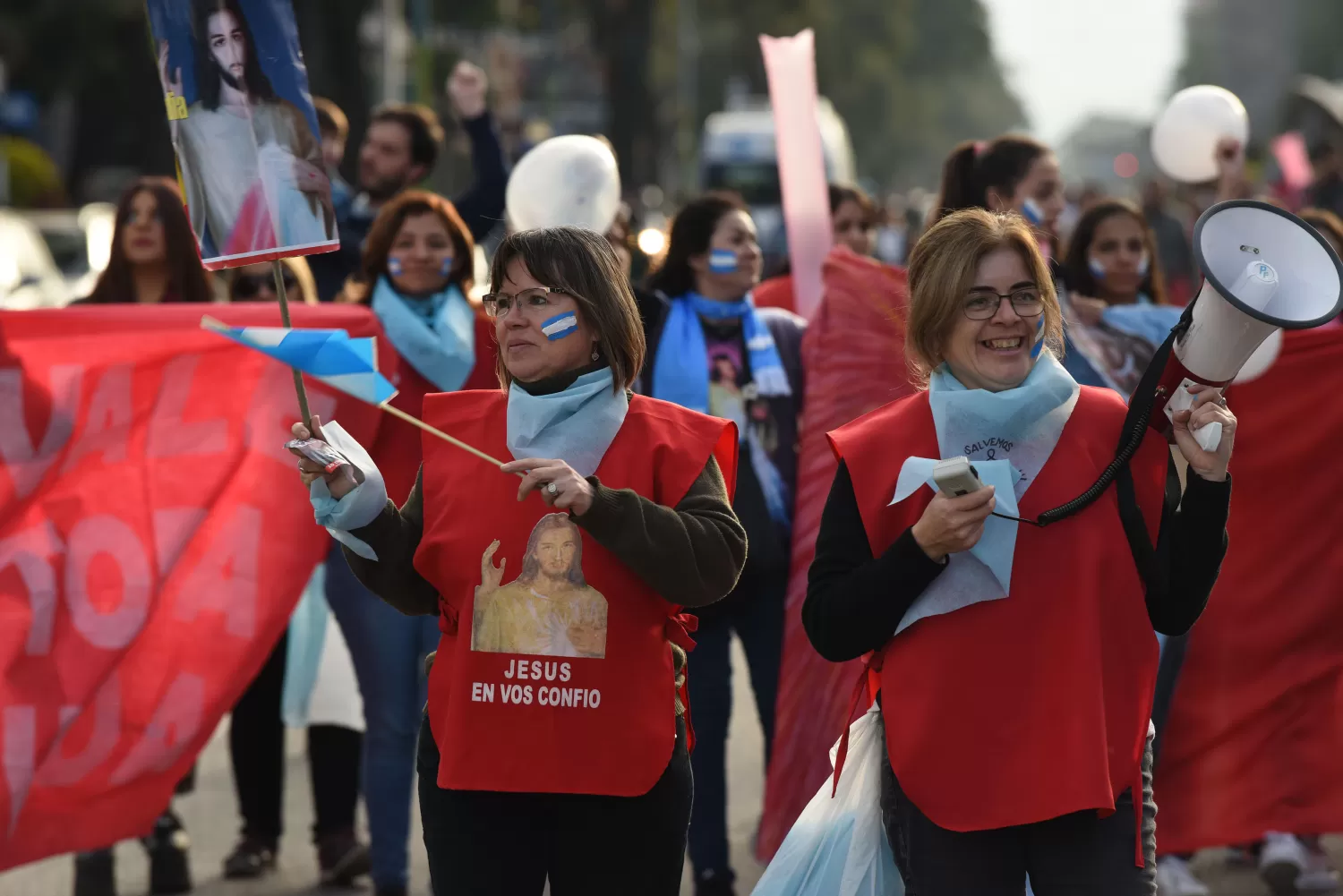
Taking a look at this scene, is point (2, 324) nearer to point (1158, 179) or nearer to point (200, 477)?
point (200, 477)

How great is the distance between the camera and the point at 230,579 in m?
5.67

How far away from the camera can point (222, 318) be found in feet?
18.6

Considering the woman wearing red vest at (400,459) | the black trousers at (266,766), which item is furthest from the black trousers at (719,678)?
the black trousers at (266,766)

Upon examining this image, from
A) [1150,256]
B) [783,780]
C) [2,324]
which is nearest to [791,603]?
[783,780]

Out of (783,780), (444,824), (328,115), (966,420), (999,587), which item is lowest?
(783,780)

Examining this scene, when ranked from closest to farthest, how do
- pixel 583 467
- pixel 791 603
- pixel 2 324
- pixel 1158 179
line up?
pixel 583 467
pixel 2 324
pixel 791 603
pixel 1158 179

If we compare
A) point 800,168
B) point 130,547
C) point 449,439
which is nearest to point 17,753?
point 130,547

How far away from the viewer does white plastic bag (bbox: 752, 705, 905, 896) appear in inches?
139

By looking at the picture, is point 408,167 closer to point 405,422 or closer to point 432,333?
point 432,333

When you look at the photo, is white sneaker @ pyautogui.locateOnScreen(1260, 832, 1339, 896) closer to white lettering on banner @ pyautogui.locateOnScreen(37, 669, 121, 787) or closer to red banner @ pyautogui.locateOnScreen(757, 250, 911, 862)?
red banner @ pyautogui.locateOnScreen(757, 250, 911, 862)

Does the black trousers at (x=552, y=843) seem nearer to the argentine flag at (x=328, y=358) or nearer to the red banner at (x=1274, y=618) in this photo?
the argentine flag at (x=328, y=358)

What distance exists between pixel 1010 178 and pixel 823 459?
991 millimetres

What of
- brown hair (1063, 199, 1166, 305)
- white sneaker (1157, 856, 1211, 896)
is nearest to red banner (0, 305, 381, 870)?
brown hair (1063, 199, 1166, 305)

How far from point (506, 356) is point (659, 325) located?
244 cm
